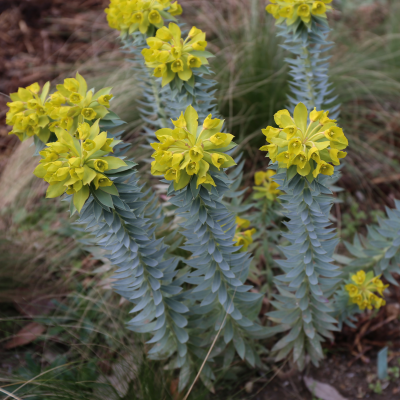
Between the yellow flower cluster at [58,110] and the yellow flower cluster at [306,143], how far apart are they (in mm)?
834

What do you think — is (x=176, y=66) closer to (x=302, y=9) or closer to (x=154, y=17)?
(x=154, y=17)

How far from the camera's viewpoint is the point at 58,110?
6.18 feet

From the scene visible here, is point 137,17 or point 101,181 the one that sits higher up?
point 137,17

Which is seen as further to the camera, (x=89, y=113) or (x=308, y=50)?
(x=308, y=50)

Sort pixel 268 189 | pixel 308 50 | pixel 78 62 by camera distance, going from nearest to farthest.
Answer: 1. pixel 308 50
2. pixel 268 189
3. pixel 78 62

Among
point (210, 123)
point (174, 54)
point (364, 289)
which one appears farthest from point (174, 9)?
point (364, 289)

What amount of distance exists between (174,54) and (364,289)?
1.69 metres

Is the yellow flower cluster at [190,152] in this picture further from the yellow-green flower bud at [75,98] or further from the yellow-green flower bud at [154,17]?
the yellow-green flower bud at [154,17]

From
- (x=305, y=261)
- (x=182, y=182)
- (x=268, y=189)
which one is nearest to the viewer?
(x=182, y=182)

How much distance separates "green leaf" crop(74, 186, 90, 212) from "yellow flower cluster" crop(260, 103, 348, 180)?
0.73m

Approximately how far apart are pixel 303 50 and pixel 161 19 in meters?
0.92

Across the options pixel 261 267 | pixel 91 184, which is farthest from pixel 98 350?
pixel 91 184

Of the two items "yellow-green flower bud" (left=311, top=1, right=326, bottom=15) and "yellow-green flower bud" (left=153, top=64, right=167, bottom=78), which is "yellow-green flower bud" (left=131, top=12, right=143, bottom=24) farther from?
"yellow-green flower bud" (left=311, top=1, right=326, bottom=15)

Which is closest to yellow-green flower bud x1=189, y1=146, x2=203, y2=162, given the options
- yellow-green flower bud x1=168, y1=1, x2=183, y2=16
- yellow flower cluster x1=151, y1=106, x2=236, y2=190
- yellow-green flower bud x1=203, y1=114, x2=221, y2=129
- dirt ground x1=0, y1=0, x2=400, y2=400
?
yellow flower cluster x1=151, y1=106, x2=236, y2=190
